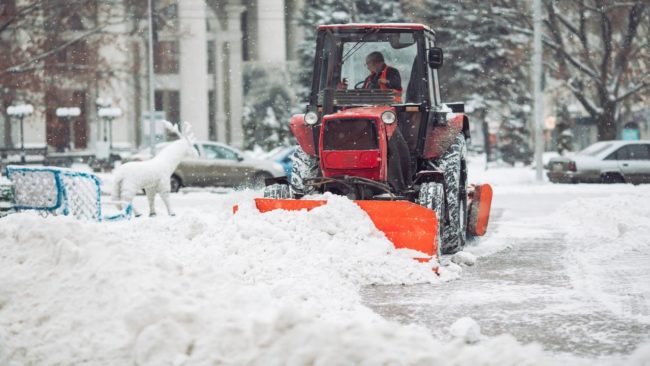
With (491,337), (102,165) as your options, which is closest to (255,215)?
(491,337)

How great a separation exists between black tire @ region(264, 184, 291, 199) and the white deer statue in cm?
526

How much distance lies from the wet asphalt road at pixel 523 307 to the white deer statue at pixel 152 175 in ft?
22.6

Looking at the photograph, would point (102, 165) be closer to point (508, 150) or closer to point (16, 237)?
point (508, 150)

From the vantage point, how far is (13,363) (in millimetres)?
5898

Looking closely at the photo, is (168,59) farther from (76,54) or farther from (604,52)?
(604,52)

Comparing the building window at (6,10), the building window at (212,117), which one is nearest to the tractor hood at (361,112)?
the building window at (6,10)

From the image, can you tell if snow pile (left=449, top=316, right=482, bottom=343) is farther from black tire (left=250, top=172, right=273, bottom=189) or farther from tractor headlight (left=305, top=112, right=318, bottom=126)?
black tire (left=250, top=172, right=273, bottom=189)

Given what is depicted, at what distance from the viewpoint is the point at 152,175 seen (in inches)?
656

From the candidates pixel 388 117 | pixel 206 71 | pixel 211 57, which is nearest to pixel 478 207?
pixel 388 117

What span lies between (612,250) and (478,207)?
2.30 meters

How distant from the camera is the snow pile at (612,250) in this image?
833 cm

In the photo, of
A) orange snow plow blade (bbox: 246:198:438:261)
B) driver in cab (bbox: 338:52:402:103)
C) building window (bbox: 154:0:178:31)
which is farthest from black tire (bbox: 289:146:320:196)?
building window (bbox: 154:0:178:31)

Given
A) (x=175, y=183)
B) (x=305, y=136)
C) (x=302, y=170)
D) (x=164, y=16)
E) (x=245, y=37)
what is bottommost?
(x=175, y=183)

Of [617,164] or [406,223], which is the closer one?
[406,223]
